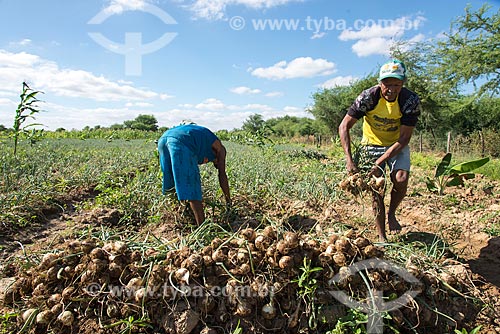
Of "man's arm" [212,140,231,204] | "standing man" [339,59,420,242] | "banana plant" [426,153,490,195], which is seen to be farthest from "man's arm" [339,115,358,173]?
"banana plant" [426,153,490,195]

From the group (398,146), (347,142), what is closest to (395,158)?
(398,146)

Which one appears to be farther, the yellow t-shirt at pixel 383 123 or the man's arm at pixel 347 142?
the yellow t-shirt at pixel 383 123

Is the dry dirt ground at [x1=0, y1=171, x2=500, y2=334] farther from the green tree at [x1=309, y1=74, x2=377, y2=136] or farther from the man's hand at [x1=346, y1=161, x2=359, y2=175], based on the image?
the green tree at [x1=309, y1=74, x2=377, y2=136]

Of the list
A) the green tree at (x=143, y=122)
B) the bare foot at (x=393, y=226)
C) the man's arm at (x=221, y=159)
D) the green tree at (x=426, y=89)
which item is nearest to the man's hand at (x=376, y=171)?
the bare foot at (x=393, y=226)

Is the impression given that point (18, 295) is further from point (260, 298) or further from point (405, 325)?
point (405, 325)

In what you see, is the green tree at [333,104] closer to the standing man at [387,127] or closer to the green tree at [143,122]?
the standing man at [387,127]

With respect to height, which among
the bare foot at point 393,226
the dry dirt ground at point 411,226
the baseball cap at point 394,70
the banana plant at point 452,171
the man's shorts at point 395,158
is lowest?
the dry dirt ground at point 411,226

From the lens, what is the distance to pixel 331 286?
1645mm

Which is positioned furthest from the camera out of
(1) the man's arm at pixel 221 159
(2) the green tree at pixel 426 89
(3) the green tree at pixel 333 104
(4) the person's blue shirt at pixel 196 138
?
(3) the green tree at pixel 333 104

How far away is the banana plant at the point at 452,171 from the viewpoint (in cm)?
392

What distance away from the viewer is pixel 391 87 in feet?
8.40

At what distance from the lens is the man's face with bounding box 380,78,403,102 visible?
2.51m

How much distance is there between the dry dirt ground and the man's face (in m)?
0.87

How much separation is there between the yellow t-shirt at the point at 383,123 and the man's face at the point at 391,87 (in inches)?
1.8
